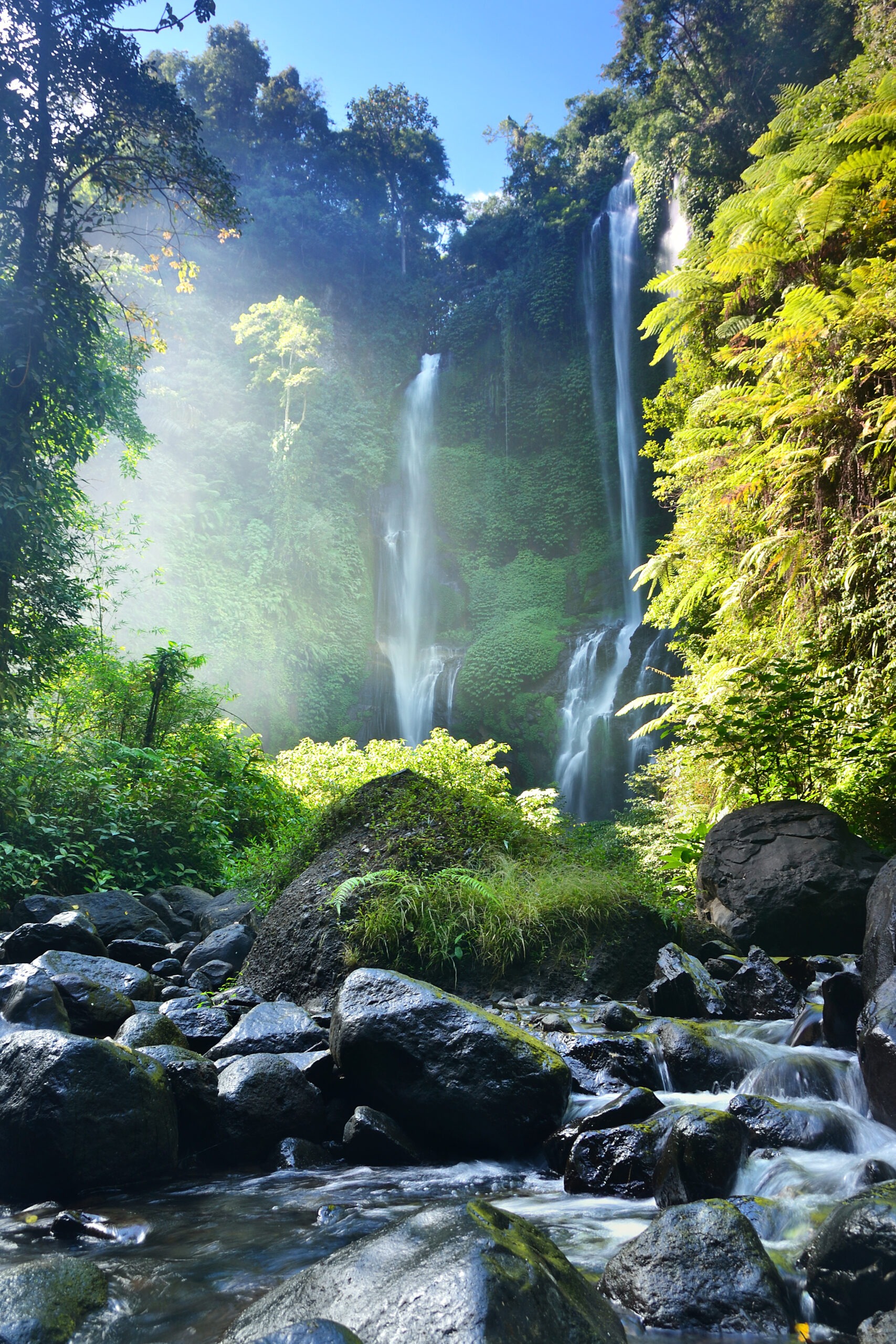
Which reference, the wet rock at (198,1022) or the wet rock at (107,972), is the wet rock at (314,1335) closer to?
the wet rock at (198,1022)

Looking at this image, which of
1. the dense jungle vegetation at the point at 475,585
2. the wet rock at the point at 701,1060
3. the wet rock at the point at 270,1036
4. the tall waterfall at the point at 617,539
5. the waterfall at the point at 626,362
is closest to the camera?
the wet rock at the point at 701,1060

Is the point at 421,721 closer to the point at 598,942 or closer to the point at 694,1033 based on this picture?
the point at 598,942

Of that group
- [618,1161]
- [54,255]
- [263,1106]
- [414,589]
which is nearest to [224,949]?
[263,1106]

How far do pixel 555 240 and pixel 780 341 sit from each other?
23406mm

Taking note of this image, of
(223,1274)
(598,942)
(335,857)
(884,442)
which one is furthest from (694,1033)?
(884,442)

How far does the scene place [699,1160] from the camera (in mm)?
2697

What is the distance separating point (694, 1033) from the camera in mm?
3840

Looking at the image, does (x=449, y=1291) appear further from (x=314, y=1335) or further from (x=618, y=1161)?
(x=618, y=1161)

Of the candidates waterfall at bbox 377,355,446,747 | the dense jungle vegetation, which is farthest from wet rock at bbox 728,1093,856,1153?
waterfall at bbox 377,355,446,747

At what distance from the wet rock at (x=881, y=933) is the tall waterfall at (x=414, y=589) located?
1880 cm

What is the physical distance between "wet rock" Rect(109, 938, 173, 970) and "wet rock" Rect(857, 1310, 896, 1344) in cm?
483

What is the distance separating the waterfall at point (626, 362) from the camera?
77.4 ft

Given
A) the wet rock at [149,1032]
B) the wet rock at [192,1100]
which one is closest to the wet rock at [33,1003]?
the wet rock at [149,1032]

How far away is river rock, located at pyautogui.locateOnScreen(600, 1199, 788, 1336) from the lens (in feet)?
6.59
